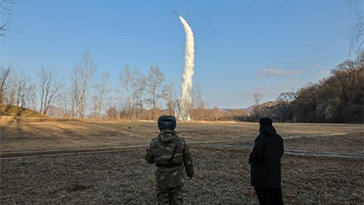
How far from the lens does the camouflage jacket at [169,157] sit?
4.86 metres

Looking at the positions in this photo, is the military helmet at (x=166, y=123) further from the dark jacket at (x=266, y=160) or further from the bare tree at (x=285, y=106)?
the bare tree at (x=285, y=106)

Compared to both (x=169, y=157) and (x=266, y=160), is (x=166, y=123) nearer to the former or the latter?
(x=169, y=157)

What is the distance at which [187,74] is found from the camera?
77250 millimetres

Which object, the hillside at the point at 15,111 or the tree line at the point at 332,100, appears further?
the tree line at the point at 332,100

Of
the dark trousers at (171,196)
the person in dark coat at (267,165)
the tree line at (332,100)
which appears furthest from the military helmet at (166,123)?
the tree line at (332,100)

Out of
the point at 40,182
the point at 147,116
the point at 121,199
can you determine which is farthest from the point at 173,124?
the point at 147,116

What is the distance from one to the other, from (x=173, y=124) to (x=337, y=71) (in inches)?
3940

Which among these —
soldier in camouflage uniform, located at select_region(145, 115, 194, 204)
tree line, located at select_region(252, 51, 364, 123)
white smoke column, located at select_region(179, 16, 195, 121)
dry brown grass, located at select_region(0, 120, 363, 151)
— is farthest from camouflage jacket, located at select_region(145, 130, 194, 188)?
tree line, located at select_region(252, 51, 364, 123)

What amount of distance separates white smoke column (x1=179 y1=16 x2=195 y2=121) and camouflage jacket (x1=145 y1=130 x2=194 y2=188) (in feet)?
188

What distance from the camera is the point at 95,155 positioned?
14.7 metres

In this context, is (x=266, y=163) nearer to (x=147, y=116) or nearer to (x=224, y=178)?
(x=224, y=178)

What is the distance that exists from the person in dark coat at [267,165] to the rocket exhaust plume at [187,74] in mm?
56921

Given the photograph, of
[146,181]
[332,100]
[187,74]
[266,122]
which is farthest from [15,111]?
[332,100]

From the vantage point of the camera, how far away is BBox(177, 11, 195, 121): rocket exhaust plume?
6288 cm
